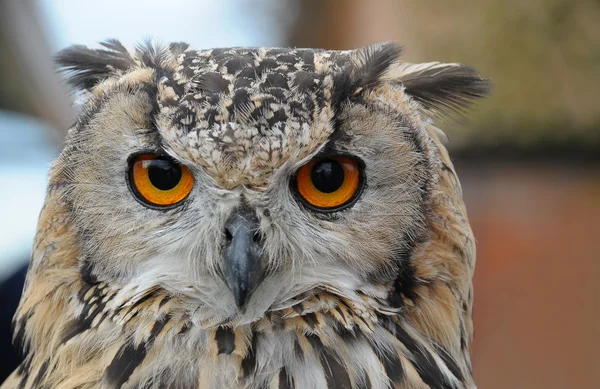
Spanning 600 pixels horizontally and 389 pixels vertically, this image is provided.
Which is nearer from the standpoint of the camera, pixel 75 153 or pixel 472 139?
pixel 75 153

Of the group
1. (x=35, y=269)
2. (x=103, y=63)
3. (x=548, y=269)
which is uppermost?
(x=103, y=63)

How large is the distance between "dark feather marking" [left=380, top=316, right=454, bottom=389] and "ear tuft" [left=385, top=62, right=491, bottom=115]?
418 mm

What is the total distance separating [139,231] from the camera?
917 mm

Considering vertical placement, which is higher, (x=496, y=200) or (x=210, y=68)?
(x=210, y=68)

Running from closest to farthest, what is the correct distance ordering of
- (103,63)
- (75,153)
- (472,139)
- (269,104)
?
(269,104), (75,153), (103,63), (472,139)

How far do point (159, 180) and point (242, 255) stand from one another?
0.18 metres

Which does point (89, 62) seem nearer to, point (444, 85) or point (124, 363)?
point (124, 363)

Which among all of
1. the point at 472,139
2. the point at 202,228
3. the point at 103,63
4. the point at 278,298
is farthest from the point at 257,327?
the point at 472,139

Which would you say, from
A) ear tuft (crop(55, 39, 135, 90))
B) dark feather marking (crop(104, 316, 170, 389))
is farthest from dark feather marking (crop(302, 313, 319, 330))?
ear tuft (crop(55, 39, 135, 90))

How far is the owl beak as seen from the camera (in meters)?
0.84

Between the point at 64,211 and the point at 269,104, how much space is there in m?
0.42

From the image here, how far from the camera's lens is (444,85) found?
111cm

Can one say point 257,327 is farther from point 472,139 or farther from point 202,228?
point 472,139

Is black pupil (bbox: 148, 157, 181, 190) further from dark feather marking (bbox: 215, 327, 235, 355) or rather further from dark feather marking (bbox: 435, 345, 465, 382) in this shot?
dark feather marking (bbox: 435, 345, 465, 382)
